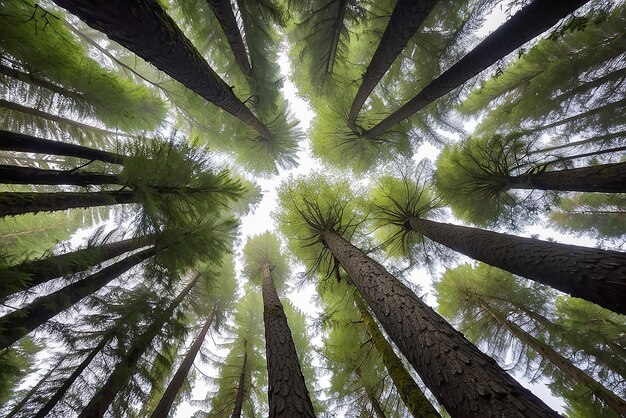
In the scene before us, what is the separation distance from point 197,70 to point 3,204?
2.96 meters

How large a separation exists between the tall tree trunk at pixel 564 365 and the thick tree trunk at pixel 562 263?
4396mm

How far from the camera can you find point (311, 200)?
6.87m

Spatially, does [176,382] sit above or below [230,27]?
below

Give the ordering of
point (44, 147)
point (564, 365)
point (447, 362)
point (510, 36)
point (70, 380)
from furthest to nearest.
A: point (564, 365) < point (70, 380) < point (44, 147) < point (510, 36) < point (447, 362)

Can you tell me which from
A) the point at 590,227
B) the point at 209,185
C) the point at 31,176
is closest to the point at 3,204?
the point at 31,176

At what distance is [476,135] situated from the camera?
10.6 meters

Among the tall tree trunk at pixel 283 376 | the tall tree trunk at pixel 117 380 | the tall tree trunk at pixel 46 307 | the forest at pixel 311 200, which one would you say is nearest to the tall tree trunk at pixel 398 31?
the forest at pixel 311 200

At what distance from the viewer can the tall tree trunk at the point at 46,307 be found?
328 centimetres

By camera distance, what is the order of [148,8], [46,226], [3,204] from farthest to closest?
[46,226]
[3,204]
[148,8]

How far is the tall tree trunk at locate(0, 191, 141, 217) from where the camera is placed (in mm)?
3203

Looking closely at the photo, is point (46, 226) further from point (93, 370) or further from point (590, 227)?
point (590, 227)

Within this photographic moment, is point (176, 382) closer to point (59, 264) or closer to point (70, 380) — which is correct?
point (70, 380)

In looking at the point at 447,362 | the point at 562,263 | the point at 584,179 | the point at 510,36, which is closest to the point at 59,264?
the point at 447,362

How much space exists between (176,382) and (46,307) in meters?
3.83
